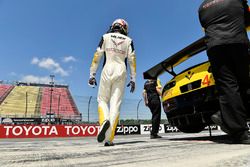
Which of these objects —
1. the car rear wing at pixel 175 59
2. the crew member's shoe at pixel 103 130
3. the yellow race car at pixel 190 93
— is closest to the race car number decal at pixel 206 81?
the yellow race car at pixel 190 93

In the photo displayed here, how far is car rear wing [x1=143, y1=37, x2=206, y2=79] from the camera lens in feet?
11.8

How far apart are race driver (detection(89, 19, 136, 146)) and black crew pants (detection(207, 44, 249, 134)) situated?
4.21 feet

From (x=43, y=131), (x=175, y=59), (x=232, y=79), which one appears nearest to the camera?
(x=232, y=79)

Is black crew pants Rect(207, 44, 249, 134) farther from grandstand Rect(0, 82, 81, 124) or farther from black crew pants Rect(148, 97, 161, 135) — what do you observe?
grandstand Rect(0, 82, 81, 124)

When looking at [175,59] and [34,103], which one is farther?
[34,103]

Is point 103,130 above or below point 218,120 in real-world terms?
below

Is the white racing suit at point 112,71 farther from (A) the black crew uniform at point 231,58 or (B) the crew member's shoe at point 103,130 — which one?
(A) the black crew uniform at point 231,58

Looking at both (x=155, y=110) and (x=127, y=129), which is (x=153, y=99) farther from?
(x=127, y=129)

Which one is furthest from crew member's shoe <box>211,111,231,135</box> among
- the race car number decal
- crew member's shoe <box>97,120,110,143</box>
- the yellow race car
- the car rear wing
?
crew member's shoe <box>97,120,110,143</box>

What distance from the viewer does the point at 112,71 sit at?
10.9 feet

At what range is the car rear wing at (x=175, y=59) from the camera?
3610 mm

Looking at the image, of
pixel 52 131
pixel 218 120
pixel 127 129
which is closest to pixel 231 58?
pixel 218 120

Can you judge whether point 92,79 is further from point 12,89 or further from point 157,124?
point 12,89

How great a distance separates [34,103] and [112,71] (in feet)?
147
